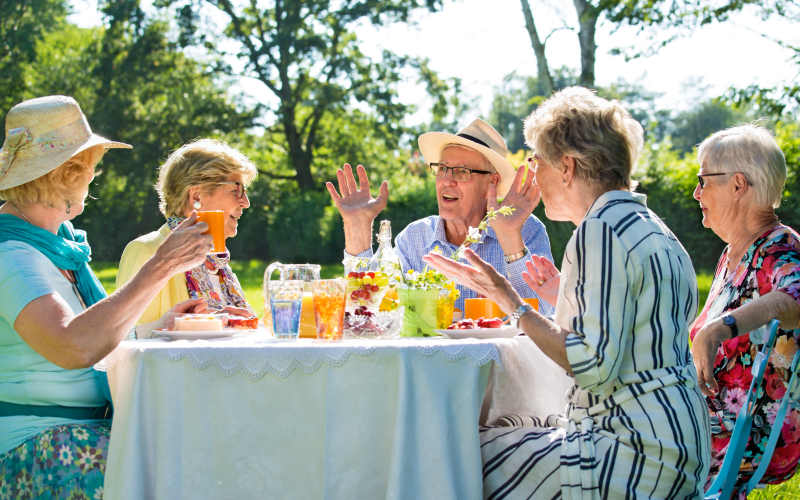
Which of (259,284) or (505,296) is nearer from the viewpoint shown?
(505,296)

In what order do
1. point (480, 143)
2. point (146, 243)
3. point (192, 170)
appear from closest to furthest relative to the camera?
point (146, 243)
point (192, 170)
point (480, 143)

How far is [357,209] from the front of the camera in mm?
4410

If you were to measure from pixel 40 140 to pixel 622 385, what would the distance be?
7.03ft

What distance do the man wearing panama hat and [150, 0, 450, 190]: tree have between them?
2440cm

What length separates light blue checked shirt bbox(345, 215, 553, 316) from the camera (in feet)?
14.6

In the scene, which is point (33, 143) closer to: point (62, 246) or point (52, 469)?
point (62, 246)

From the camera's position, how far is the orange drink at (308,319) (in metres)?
2.98

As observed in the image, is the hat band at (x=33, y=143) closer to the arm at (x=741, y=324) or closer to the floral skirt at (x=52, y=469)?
the floral skirt at (x=52, y=469)

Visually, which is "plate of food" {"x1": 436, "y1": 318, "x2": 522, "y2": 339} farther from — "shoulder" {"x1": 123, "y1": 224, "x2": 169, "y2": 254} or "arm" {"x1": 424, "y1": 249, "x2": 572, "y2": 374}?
"shoulder" {"x1": 123, "y1": 224, "x2": 169, "y2": 254}

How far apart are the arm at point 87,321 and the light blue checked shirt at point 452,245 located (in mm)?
1694

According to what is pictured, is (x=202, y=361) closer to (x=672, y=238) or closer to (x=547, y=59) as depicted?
(x=672, y=238)

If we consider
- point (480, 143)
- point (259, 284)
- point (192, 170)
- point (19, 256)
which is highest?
point (480, 143)

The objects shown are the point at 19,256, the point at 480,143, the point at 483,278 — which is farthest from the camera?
the point at 480,143

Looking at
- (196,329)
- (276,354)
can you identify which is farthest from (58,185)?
(276,354)
